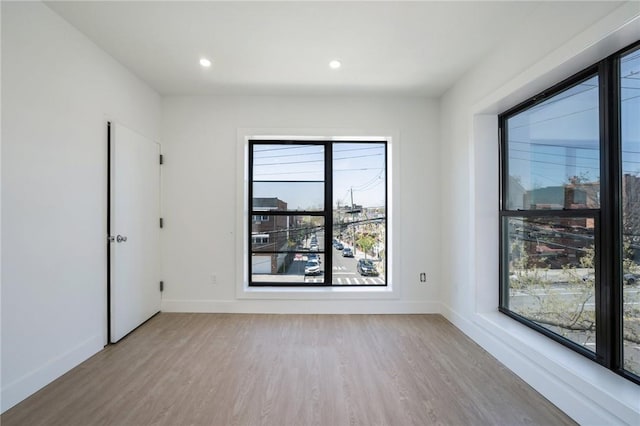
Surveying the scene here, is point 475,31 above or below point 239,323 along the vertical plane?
above

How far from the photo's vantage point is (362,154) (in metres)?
3.67

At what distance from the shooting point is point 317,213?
3602 mm

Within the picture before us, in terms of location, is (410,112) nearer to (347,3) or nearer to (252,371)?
(347,3)

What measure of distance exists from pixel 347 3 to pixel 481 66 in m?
1.47

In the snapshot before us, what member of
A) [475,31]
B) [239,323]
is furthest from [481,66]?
[239,323]

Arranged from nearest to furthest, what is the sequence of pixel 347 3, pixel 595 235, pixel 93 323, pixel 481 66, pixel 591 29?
pixel 591 29, pixel 595 235, pixel 347 3, pixel 93 323, pixel 481 66

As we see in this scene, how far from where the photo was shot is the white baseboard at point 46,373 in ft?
5.45

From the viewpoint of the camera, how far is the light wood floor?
1613 mm

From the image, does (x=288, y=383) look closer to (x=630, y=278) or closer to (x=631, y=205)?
(x=630, y=278)

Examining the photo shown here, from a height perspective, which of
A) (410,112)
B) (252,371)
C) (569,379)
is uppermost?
(410,112)

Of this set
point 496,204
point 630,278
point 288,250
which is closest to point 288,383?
point 288,250

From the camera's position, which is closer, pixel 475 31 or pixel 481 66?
pixel 475 31


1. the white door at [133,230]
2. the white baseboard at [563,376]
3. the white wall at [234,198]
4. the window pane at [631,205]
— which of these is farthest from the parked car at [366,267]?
the white door at [133,230]

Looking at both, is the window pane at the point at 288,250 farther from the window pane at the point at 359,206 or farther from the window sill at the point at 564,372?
the window sill at the point at 564,372
